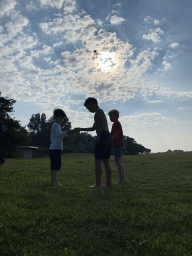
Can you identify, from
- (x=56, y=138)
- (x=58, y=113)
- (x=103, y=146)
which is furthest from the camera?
(x=58, y=113)

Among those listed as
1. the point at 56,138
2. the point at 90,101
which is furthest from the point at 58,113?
the point at 90,101

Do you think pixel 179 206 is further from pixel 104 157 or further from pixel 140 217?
pixel 104 157

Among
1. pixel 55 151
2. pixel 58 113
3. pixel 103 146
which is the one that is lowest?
pixel 55 151

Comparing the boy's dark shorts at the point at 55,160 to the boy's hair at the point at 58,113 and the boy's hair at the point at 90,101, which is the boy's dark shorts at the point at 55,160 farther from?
the boy's hair at the point at 90,101

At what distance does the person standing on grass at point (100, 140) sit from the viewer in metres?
5.00

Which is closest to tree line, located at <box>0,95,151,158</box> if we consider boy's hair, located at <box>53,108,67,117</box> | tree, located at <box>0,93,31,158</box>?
tree, located at <box>0,93,31,158</box>

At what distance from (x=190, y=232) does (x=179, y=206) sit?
0.95 m

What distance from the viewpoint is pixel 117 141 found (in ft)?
19.5

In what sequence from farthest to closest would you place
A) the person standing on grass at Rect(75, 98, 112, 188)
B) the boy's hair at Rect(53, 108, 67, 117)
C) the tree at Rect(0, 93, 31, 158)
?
the tree at Rect(0, 93, 31, 158), the boy's hair at Rect(53, 108, 67, 117), the person standing on grass at Rect(75, 98, 112, 188)

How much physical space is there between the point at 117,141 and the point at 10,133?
27004 millimetres

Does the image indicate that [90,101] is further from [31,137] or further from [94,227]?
[31,137]

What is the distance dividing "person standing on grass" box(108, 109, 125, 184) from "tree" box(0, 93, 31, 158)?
87.8 ft

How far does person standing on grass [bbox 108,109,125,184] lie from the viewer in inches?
230

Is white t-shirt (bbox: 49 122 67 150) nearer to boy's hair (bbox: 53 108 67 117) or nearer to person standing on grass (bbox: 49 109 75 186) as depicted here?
person standing on grass (bbox: 49 109 75 186)
